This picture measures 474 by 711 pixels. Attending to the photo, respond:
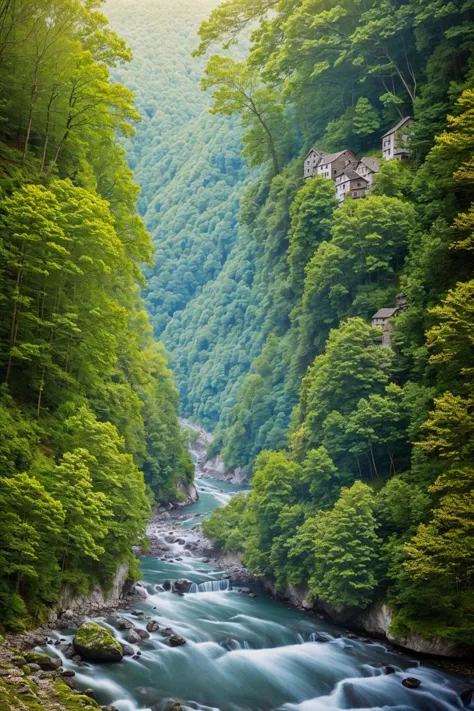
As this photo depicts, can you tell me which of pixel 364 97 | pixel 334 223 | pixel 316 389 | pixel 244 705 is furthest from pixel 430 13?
pixel 244 705

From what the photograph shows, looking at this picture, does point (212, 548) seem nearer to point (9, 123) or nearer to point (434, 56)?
point (9, 123)

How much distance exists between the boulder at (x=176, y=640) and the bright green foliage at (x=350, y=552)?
776 cm

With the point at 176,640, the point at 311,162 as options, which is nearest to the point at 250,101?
the point at 311,162

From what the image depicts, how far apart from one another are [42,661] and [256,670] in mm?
9471

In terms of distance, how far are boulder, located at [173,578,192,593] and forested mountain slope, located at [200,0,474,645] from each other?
392 cm

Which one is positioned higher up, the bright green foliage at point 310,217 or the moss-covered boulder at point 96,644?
the bright green foliage at point 310,217

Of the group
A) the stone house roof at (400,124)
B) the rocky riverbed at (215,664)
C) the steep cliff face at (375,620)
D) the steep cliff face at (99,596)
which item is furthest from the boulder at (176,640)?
the stone house roof at (400,124)

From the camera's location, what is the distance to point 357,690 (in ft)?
85.4

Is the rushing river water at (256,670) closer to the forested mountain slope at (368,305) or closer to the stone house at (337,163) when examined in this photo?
the forested mountain slope at (368,305)

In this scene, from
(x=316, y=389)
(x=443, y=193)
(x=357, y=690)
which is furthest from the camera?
(x=316, y=389)

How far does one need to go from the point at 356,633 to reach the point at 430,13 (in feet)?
132

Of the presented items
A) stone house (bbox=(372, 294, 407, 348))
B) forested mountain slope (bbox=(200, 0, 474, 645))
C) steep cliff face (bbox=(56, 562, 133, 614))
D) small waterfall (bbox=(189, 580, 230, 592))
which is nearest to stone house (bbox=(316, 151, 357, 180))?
forested mountain slope (bbox=(200, 0, 474, 645))

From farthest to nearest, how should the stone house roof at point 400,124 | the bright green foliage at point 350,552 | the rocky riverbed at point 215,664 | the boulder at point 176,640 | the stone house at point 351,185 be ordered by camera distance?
the stone house at point 351,185
the stone house roof at point 400,124
the bright green foliage at point 350,552
the boulder at point 176,640
the rocky riverbed at point 215,664

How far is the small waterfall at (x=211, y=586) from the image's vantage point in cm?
3822
